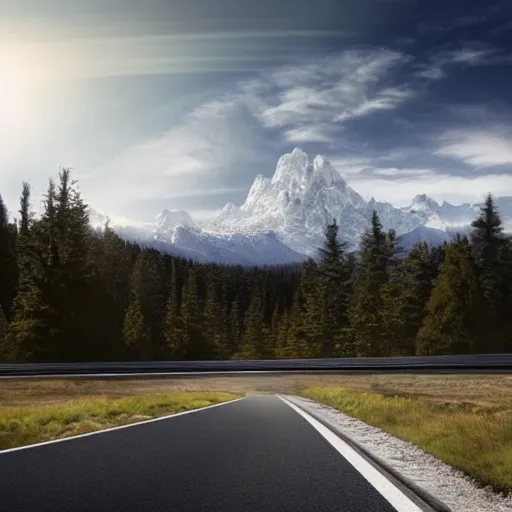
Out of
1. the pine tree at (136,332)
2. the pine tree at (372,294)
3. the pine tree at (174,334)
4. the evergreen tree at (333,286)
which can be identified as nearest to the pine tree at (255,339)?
the pine tree at (174,334)

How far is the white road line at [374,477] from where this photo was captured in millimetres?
4957

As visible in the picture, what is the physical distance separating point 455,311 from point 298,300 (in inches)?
1142

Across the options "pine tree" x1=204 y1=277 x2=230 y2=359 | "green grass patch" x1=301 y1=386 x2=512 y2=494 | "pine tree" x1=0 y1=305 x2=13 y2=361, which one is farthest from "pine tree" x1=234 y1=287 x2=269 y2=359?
"green grass patch" x1=301 y1=386 x2=512 y2=494

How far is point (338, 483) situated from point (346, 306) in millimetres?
58044

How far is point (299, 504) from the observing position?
5.03 m

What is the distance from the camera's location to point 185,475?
620cm

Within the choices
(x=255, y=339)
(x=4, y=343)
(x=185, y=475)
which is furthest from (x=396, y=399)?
(x=255, y=339)

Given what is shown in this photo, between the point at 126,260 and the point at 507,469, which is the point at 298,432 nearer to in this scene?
the point at 507,469

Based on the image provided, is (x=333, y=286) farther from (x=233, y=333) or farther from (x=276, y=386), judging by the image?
(x=276, y=386)

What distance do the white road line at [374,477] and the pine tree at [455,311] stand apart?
3861 cm

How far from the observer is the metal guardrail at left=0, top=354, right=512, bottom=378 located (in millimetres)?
29703

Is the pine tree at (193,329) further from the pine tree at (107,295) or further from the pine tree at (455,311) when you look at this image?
the pine tree at (455,311)

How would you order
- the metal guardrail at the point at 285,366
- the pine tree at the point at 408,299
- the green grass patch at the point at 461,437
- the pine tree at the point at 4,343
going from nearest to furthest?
1. the green grass patch at the point at 461,437
2. the metal guardrail at the point at 285,366
3. the pine tree at the point at 4,343
4. the pine tree at the point at 408,299

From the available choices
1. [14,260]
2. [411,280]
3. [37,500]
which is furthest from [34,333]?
[37,500]
